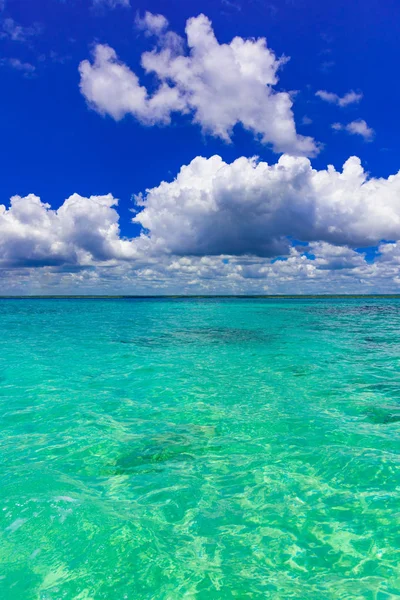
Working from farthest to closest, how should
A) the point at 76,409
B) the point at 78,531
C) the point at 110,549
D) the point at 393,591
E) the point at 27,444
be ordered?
the point at 76,409
the point at 27,444
the point at 78,531
the point at 110,549
the point at 393,591

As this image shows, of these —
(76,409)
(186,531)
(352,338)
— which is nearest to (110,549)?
(186,531)

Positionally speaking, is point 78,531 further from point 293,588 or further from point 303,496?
point 303,496

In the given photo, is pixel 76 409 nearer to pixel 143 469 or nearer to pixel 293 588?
pixel 143 469

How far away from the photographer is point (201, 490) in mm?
7480

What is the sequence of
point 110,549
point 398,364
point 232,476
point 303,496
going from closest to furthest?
point 110,549
point 303,496
point 232,476
point 398,364

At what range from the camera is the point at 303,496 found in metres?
7.21

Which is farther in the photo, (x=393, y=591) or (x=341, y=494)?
(x=341, y=494)

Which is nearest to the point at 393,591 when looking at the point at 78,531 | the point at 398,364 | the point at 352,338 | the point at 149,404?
the point at 78,531

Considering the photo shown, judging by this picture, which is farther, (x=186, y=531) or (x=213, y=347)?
(x=213, y=347)

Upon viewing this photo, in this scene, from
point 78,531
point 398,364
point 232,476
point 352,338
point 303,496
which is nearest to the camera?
point 78,531

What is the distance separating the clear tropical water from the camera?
514cm

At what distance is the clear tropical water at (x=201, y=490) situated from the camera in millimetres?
5145

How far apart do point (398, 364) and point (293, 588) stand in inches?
769

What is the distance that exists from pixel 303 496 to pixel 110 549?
3972 millimetres
